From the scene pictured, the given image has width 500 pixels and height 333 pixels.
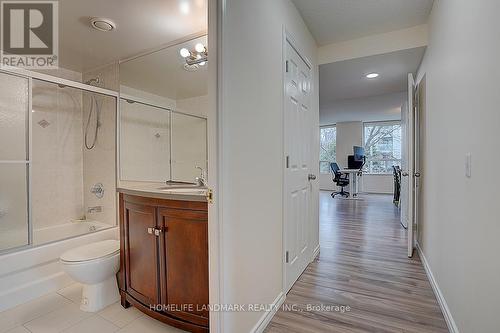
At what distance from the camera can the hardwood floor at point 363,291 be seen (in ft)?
5.47

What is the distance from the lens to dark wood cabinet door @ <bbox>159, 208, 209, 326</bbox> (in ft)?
4.61

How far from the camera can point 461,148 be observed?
1.46 m

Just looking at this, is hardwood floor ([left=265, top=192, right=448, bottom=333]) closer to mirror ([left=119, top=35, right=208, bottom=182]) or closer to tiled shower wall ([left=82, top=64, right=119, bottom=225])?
mirror ([left=119, top=35, right=208, bottom=182])

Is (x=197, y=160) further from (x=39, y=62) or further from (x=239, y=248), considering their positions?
(x=39, y=62)

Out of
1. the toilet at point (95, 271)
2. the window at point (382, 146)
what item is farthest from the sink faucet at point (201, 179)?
the window at point (382, 146)

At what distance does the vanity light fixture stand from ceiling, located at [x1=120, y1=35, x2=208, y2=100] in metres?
0.04

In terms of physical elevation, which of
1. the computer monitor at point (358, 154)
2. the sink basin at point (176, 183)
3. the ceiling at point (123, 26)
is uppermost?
the ceiling at point (123, 26)

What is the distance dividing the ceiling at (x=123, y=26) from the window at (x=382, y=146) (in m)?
7.96

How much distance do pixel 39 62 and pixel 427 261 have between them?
476 centimetres

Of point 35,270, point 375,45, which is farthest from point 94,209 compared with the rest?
point 375,45

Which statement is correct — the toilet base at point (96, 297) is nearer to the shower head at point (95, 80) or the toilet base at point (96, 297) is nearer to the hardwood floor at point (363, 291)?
the hardwood floor at point (363, 291)

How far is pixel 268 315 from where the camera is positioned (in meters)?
1.70

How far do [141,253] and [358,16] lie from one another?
2.76 meters

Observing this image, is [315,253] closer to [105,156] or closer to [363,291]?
[363,291]
